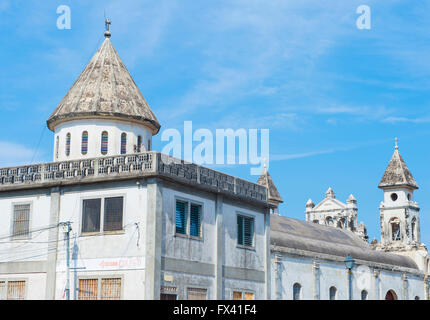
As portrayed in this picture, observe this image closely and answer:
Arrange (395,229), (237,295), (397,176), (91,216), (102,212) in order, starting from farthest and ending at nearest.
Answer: (395,229)
(397,176)
(237,295)
(91,216)
(102,212)

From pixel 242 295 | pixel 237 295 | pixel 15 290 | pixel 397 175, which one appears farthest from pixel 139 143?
→ pixel 397 175

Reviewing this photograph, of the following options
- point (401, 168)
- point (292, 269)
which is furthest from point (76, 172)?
point (401, 168)

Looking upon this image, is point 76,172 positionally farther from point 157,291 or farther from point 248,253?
point 248,253

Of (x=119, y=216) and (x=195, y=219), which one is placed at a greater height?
(x=195, y=219)

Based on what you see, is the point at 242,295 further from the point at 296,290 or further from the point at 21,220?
the point at 21,220

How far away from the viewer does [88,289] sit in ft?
99.3

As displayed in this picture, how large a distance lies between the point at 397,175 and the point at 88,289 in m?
44.6

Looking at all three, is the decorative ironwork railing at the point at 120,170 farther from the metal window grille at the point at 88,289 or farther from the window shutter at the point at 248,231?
Answer: the metal window grille at the point at 88,289

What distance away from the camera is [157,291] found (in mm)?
29078

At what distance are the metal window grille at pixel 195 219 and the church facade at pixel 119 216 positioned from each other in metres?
0.07

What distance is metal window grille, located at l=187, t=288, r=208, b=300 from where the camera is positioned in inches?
1240

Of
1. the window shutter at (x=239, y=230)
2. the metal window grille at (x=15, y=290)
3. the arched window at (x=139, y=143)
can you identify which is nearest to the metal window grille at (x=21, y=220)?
the metal window grille at (x=15, y=290)

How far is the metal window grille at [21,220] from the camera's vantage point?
3241cm

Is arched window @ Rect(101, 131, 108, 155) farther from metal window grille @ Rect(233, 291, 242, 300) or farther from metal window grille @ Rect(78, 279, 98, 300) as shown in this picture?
metal window grille @ Rect(233, 291, 242, 300)
